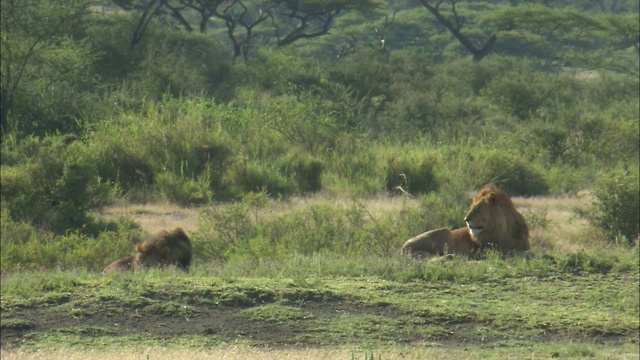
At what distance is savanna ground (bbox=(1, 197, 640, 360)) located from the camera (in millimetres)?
8453

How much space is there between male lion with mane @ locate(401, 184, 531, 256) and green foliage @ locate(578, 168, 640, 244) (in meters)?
2.81

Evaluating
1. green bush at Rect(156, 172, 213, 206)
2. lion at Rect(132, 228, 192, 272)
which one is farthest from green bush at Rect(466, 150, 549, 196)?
lion at Rect(132, 228, 192, 272)

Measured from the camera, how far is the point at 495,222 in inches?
485

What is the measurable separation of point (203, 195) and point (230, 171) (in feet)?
5.47

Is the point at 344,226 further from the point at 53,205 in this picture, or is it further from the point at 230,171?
the point at 230,171

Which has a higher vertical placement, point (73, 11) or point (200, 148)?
point (73, 11)

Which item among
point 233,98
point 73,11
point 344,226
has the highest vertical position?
point 73,11

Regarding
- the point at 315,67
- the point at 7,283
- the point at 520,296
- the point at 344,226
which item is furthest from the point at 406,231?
the point at 315,67

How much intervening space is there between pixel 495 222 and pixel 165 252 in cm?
343

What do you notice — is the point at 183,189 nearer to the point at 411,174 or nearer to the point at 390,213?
the point at 411,174

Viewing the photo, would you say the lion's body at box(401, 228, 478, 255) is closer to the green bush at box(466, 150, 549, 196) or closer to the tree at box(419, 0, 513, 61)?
the green bush at box(466, 150, 549, 196)

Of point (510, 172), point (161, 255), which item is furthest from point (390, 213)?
→ point (510, 172)

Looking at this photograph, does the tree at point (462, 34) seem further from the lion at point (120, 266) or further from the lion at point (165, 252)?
the lion at point (120, 266)

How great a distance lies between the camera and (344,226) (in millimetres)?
14375
